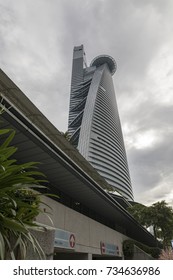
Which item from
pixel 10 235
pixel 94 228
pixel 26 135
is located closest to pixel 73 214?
pixel 94 228

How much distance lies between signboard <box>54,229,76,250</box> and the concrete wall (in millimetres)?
554

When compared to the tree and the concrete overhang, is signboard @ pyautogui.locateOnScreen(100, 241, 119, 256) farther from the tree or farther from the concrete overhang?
the tree

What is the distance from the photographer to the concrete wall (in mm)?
13156

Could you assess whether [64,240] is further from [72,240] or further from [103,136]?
[103,136]

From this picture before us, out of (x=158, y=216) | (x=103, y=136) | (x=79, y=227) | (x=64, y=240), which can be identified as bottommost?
(x=64, y=240)

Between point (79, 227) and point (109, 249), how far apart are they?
7320 millimetres

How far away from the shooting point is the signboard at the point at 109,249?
19.5 m

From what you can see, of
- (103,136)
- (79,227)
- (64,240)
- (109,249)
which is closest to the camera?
(64,240)

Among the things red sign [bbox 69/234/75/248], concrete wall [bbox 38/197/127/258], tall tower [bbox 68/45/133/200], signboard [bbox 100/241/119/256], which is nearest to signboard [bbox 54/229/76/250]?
red sign [bbox 69/234/75/248]

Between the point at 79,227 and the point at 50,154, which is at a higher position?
the point at 50,154

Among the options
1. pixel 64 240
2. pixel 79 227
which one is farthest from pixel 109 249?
pixel 64 240

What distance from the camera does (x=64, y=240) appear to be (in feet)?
42.2

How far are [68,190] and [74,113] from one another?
142 metres

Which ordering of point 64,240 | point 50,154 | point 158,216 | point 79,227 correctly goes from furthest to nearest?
point 158,216 → point 79,227 → point 64,240 → point 50,154
